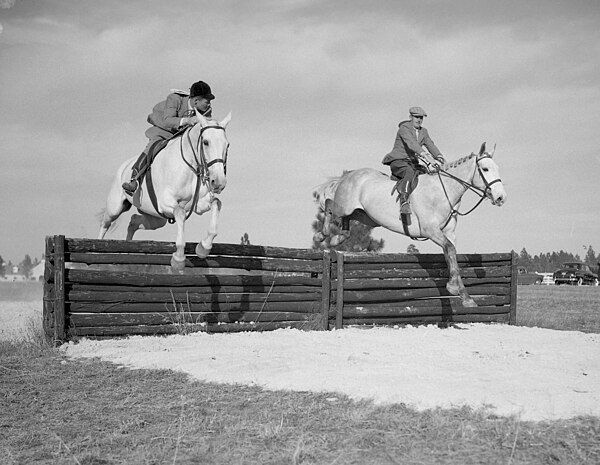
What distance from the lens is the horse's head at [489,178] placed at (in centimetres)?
1156

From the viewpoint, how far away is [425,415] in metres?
5.14

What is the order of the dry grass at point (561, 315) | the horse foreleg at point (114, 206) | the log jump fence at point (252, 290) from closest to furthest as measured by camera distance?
the log jump fence at point (252, 290)
the horse foreleg at point (114, 206)
the dry grass at point (561, 315)

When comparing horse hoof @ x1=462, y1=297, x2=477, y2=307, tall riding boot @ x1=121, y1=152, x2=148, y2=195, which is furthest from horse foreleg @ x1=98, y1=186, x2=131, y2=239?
horse hoof @ x1=462, y1=297, x2=477, y2=307

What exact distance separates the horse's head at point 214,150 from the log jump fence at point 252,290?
1.71m

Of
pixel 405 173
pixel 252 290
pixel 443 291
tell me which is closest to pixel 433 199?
pixel 405 173

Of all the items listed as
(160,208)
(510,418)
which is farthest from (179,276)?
(510,418)

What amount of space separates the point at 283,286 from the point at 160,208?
2.39 meters

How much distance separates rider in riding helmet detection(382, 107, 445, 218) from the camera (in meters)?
12.5

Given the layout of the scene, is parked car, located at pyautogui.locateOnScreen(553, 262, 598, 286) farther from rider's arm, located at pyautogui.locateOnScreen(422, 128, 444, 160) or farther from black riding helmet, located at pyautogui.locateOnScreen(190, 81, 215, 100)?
black riding helmet, located at pyautogui.locateOnScreen(190, 81, 215, 100)

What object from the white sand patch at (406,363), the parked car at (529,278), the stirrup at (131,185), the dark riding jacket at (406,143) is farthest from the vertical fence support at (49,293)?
the parked car at (529,278)

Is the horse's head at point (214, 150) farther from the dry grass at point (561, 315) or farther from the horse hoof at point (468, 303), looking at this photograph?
the dry grass at point (561, 315)

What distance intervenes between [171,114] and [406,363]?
5720 mm

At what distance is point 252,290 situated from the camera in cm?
1079

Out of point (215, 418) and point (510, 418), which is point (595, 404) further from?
point (215, 418)
